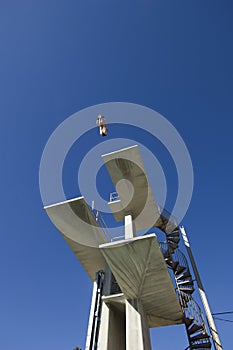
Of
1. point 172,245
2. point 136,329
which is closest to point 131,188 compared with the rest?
point 172,245

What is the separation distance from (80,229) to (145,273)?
9.66 ft

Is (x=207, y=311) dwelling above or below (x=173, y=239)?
below

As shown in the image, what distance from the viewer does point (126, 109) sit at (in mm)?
9672

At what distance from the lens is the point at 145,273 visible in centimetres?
756

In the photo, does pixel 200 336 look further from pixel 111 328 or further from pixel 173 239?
pixel 173 239

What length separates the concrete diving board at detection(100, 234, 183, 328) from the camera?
22.8 ft

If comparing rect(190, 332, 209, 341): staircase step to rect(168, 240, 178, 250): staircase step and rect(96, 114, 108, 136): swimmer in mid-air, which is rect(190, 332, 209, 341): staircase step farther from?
rect(96, 114, 108, 136): swimmer in mid-air

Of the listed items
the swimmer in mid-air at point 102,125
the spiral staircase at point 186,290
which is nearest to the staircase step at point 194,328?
the spiral staircase at point 186,290

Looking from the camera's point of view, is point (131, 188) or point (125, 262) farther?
point (131, 188)

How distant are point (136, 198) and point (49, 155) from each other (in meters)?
3.97

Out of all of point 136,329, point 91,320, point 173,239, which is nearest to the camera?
point 136,329

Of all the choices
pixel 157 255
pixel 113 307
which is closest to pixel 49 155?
pixel 157 255

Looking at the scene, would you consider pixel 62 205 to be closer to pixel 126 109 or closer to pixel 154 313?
pixel 126 109

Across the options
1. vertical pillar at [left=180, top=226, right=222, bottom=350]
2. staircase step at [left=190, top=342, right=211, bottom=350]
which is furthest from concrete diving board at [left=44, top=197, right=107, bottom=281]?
staircase step at [left=190, top=342, right=211, bottom=350]
